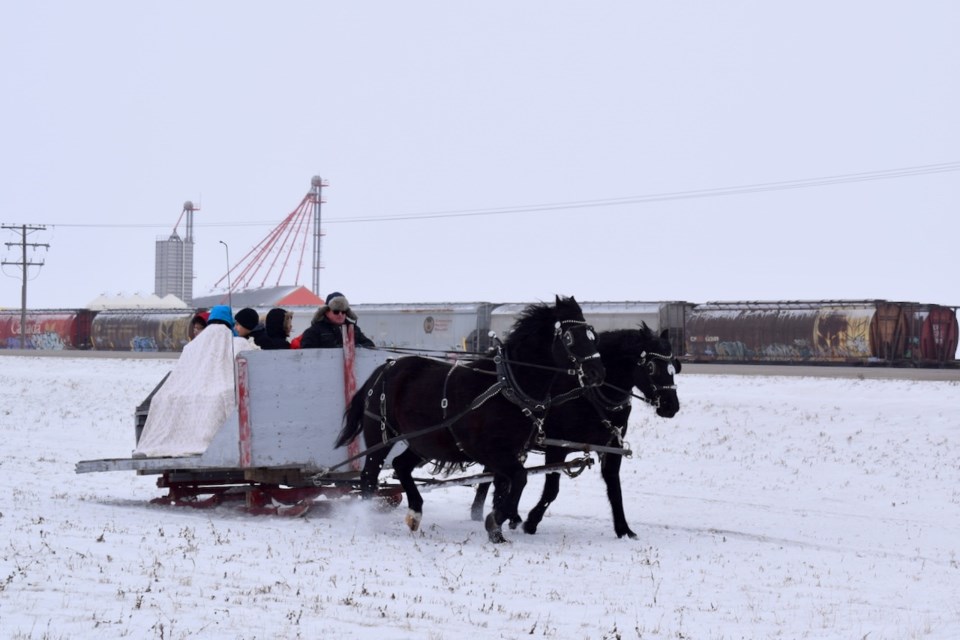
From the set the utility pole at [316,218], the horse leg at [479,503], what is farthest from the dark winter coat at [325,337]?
the utility pole at [316,218]

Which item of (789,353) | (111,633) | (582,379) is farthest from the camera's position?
(789,353)

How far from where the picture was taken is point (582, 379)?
35.8ft

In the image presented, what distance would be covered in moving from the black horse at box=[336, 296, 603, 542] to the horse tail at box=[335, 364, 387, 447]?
10 mm

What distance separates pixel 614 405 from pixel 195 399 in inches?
167

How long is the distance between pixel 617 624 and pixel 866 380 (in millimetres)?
23940

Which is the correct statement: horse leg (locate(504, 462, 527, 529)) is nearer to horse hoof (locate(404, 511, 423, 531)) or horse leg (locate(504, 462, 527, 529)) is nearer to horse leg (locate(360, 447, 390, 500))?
horse hoof (locate(404, 511, 423, 531))

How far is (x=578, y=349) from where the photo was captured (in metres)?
10.9

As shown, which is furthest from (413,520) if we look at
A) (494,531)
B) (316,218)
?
(316,218)

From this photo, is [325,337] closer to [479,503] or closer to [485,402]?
[479,503]

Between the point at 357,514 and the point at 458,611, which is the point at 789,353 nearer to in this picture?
the point at 357,514

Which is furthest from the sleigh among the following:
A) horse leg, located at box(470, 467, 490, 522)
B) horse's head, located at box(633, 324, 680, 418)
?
horse's head, located at box(633, 324, 680, 418)

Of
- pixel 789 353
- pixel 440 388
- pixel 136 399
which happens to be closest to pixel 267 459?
pixel 440 388

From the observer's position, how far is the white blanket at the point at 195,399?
12.0 meters

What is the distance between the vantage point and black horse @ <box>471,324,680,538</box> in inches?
450
